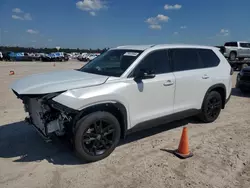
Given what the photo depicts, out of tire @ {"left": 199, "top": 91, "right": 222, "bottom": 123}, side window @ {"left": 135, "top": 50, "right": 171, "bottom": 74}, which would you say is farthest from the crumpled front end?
tire @ {"left": 199, "top": 91, "right": 222, "bottom": 123}

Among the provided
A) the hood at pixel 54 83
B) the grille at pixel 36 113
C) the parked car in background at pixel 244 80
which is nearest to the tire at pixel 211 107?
the hood at pixel 54 83

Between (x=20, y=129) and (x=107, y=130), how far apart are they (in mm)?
2546

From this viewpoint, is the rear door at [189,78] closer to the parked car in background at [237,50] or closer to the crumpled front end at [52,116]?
the crumpled front end at [52,116]

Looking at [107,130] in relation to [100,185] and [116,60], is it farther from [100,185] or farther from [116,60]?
[116,60]

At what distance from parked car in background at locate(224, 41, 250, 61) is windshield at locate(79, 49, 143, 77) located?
65.0 feet

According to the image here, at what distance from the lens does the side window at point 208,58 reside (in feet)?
18.2

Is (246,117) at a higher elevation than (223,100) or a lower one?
lower

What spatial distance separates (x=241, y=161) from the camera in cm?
396

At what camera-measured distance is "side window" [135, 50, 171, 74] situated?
4384 millimetres

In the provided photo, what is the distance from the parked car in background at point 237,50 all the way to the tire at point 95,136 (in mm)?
20944

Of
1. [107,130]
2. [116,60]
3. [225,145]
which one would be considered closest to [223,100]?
[225,145]

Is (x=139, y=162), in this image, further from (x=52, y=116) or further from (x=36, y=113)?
(x=36, y=113)

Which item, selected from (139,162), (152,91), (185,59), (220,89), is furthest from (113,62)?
(220,89)

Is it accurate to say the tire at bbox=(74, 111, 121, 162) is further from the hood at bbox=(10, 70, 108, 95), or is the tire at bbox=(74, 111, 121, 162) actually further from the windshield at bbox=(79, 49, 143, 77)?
the windshield at bbox=(79, 49, 143, 77)
